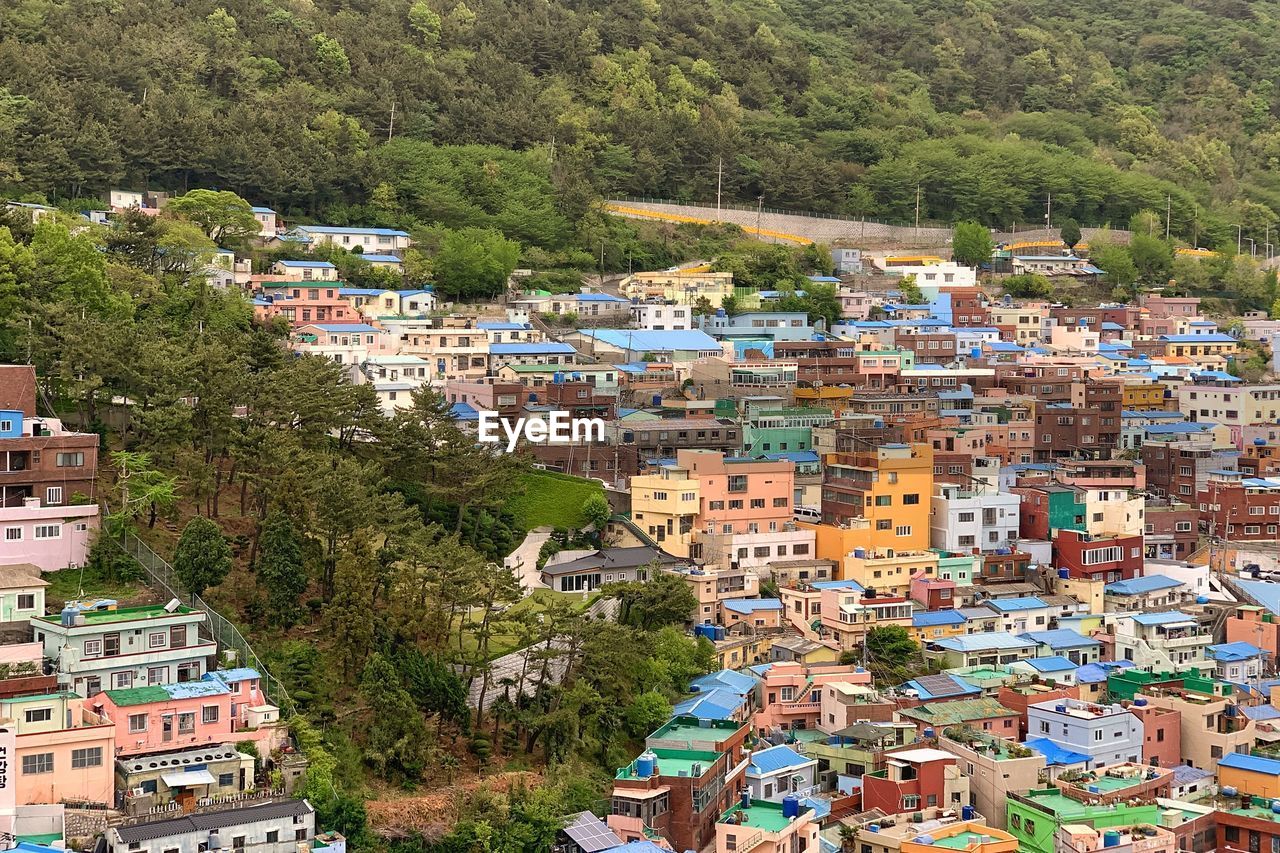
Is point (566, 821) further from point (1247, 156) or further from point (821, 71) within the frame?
Answer: point (1247, 156)

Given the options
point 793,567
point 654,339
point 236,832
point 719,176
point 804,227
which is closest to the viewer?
point 236,832

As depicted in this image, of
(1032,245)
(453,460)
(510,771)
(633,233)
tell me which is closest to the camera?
(510,771)

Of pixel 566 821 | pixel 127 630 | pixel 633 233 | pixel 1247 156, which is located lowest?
pixel 566 821

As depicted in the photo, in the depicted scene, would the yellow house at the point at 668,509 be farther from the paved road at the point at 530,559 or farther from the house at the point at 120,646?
the house at the point at 120,646

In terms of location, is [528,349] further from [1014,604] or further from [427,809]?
[427,809]

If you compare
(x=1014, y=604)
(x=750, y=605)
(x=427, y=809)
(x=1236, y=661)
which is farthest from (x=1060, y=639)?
(x=427, y=809)

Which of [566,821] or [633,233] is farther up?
[633,233]

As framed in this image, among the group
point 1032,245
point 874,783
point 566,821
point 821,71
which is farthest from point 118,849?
point 821,71

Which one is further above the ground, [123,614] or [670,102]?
[670,102]
